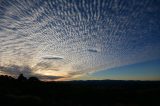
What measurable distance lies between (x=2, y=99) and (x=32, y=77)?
4614cm

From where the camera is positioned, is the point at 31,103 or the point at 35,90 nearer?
the point at 31,103

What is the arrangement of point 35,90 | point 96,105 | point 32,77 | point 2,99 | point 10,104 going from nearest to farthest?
point 10,104
point 2,99
point 96,105
point 35,90
point 32,77

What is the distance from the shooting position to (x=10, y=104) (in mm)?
26469

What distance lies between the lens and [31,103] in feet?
88.7

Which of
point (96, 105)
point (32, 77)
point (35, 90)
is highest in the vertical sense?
point (32, 77)

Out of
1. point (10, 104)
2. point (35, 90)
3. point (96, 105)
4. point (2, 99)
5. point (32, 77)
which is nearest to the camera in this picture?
point (10, 104)

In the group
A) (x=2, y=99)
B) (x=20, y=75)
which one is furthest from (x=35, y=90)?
(x=20, y=75)

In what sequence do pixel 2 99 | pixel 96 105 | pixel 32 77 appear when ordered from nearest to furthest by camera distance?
1. pixel 2 99
2. pixel 96 105
3. pixel 32 77

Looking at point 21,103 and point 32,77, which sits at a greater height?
point 32,77

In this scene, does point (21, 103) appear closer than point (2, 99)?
Yes

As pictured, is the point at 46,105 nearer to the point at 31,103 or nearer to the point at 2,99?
the point at 31,103

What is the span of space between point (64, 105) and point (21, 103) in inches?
298

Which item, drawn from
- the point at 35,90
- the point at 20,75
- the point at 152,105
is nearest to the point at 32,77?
the point at 20,75

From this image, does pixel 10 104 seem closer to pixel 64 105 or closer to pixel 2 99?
pixel 2 99
